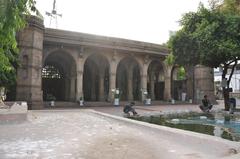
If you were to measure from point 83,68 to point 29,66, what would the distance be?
8668 mm

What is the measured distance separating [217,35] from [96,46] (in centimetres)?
1263

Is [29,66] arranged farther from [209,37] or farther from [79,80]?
[209,37]

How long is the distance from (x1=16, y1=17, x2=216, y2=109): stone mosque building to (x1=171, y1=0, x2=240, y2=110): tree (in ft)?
34.3

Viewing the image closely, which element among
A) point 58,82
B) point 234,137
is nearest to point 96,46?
point 58,82

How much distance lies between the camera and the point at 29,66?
1984 cm

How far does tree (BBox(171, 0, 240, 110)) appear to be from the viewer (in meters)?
14.2

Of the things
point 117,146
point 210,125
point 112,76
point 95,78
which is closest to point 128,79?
point 95,78

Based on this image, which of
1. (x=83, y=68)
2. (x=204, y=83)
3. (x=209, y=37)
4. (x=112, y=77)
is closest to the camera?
(x=209, y=37)

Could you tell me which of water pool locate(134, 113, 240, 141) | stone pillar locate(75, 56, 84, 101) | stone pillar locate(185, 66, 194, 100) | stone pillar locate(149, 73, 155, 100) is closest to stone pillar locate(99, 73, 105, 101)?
stone pillar locate(75, 56, 84, 101)

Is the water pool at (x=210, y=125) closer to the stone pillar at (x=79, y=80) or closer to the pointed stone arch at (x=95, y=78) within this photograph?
the stone pillar at (x=79, y=80)

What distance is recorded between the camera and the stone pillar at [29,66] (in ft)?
64.0

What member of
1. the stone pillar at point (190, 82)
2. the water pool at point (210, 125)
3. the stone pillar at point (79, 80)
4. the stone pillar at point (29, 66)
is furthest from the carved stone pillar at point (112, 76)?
the water pool at point (210, 125)

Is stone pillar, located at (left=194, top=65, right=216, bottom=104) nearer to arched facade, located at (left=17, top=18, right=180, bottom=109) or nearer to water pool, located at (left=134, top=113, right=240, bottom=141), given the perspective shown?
arched facade, located at (left=17, top=18, right=180, bottom=109)

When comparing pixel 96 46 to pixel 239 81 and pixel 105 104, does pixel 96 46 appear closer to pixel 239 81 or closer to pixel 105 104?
pixel 105 104
